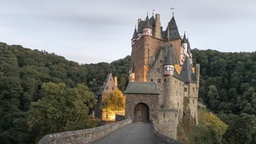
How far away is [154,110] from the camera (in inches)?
1298

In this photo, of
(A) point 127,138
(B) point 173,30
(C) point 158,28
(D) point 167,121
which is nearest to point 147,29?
(C) point 158,28

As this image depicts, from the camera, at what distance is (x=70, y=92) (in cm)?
3438

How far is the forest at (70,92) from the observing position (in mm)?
33000

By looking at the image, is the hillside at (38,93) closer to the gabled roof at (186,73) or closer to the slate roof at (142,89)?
the slate roof at (142,89)

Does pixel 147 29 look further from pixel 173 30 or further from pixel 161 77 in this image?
pixel 161 77

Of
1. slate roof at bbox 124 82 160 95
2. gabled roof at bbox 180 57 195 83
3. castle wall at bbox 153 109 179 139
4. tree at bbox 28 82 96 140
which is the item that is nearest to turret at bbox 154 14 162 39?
gabled roof at bbox 180 57 195 83

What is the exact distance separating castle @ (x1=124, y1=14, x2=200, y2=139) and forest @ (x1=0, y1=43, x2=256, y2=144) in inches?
225

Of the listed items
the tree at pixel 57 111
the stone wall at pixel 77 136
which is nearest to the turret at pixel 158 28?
the tree at pixel 57 111

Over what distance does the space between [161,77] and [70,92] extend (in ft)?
43.7

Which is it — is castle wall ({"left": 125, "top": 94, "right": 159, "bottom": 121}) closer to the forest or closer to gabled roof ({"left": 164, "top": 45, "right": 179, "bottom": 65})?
the forest

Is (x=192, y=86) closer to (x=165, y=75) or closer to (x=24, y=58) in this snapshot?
(x=165, y=75)

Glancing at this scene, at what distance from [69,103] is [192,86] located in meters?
21.2

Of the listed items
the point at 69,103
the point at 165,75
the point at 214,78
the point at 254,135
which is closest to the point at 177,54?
the point at 165,75

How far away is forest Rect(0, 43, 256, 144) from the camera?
33000 mm
